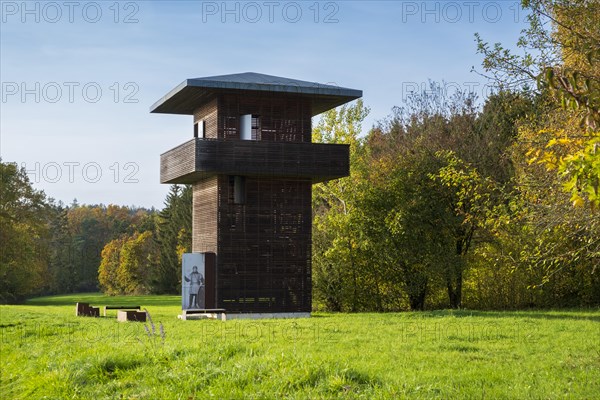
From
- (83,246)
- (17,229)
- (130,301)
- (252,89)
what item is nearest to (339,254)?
(252,89)

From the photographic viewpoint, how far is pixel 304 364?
991 centimetres

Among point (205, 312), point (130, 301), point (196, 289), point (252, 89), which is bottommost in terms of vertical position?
point (130, 301)

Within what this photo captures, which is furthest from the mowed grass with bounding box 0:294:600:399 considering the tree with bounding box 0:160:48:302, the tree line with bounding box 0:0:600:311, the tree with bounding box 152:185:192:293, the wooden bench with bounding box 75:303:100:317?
the tree with bounding box 152:185:192:293

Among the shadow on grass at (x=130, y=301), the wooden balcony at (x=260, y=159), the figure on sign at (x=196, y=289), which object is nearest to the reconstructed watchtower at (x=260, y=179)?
the wooden balcony at (x=260, y=159)

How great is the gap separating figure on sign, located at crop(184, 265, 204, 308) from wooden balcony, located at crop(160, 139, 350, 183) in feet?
11.2

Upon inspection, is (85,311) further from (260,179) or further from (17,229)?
(17,229)

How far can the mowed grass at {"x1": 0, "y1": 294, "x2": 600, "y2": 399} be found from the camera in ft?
30.6

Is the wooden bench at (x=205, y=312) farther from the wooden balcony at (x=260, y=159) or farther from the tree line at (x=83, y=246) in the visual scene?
the tree line at (x=83, y=246)

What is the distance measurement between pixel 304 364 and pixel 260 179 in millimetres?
16549

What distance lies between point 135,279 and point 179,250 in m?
12.0

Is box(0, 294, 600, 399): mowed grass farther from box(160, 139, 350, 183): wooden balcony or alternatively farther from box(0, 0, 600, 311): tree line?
box(160, 139, 350, 183): wooden balcony

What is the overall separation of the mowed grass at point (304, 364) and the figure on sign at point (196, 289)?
8190 millimetres

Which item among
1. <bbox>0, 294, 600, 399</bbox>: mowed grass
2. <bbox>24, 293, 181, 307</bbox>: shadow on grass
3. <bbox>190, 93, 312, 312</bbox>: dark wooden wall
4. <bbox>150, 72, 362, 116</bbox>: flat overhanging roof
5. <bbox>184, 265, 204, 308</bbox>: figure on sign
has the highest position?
<bbox>150, 72, 362, 116</bbox>: flat overhanging roof

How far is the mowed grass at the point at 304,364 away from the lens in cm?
933
